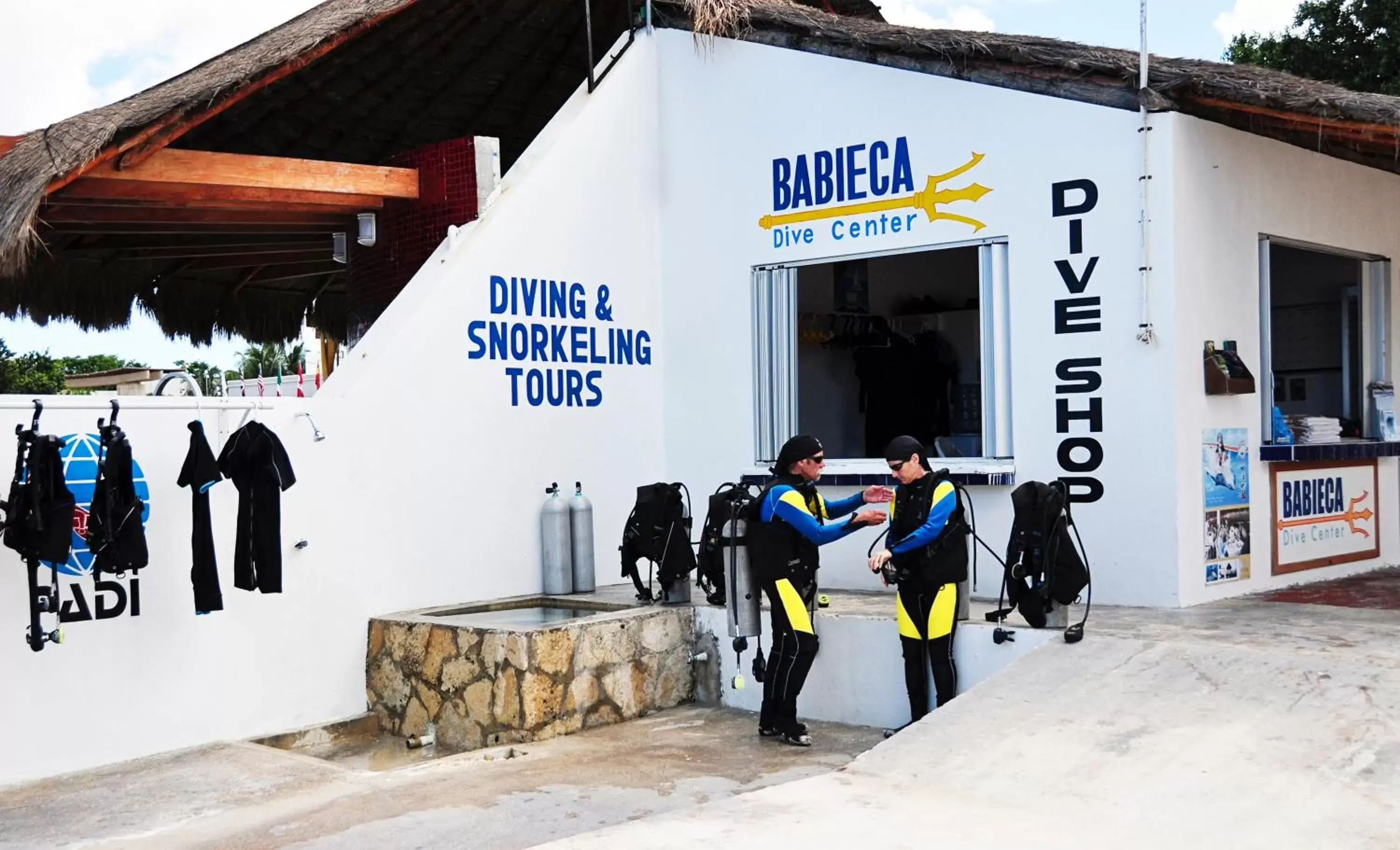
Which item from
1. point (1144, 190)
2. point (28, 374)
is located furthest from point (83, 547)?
point (28, 374)

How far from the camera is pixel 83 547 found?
7.24m

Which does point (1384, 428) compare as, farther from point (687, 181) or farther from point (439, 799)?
point (439, 799)

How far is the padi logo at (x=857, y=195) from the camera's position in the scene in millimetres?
9383

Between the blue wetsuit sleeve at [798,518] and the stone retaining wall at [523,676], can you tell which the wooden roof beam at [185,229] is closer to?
the stone retaining wall at [523,676]

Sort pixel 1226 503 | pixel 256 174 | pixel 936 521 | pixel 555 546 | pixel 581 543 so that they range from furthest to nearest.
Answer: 1. pixel 581 543
2. pixel 555 546
3. pixel 256 174
4. pixel 1226 503
5. pixel 936 521

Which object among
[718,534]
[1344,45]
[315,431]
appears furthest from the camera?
[1344,45]

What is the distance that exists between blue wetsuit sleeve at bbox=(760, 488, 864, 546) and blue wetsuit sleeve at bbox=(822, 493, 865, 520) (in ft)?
0.19

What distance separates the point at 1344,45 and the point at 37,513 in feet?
62.3

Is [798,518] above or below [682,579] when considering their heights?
above

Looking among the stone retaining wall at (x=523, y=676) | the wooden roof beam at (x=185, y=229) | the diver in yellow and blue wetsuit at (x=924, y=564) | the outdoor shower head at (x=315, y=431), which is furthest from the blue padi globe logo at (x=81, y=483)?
the diver in yellow and blue wetsuit at (x=924, y=564)

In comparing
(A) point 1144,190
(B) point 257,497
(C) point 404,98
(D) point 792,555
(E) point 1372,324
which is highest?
(C) point 404,98

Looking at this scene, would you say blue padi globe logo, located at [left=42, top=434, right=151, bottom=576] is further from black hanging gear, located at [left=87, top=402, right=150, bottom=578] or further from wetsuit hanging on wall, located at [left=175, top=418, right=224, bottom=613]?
wetsuit hanging on wall, located at [left=175, top=418, right=224, bottom=613]

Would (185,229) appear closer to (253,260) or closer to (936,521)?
(253,260)

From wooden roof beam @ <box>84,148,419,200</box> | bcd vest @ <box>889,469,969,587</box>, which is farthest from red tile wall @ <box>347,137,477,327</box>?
bcd vest @ <box>889,469,969,587</box>
